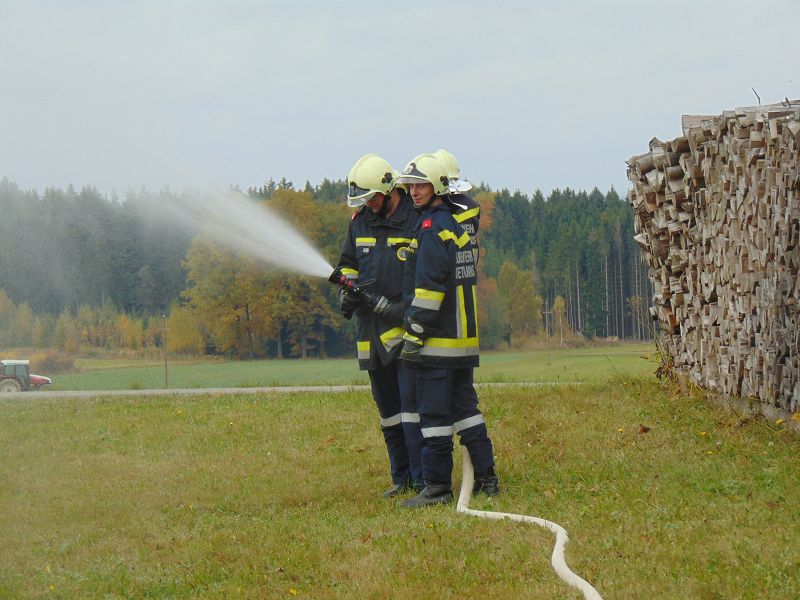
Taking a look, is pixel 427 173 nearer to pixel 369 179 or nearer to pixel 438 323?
pixel 369 179

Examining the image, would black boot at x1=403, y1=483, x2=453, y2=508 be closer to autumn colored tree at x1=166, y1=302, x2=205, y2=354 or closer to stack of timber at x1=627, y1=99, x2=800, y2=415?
stack of timber at x1=627, y1=99, x2=800, y2=415

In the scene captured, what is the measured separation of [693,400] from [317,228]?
68.3 ft

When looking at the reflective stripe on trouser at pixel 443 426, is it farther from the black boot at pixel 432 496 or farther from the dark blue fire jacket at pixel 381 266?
the dark blue fire jacket at pixel 381 266

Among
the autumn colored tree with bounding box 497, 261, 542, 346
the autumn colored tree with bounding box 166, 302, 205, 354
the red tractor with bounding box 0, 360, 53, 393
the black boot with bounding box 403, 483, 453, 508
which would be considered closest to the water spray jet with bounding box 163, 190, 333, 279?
the black boot with bounding box 403, 483, 453, 508

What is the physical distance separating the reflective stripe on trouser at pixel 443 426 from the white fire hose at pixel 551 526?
108mm

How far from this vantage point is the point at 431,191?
794 centimetres

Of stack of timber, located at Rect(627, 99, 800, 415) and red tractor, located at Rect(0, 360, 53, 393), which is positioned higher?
stack of timber, located at Rect(627, 99, 800, 415)

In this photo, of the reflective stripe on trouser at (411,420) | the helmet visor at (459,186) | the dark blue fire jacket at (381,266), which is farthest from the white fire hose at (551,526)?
the helmet visor at (459,186)

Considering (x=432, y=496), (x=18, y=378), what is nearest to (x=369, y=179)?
(x=432, y=496)

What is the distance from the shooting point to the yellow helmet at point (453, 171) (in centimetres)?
822

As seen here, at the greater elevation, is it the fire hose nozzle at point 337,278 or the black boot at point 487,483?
the fire hose nozzle at point 337,278

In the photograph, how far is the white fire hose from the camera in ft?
17.3

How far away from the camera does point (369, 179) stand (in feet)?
26.7

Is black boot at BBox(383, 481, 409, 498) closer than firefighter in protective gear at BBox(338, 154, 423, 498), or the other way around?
firefighter in protective gear at BBox(338, 154, 423, 498)
